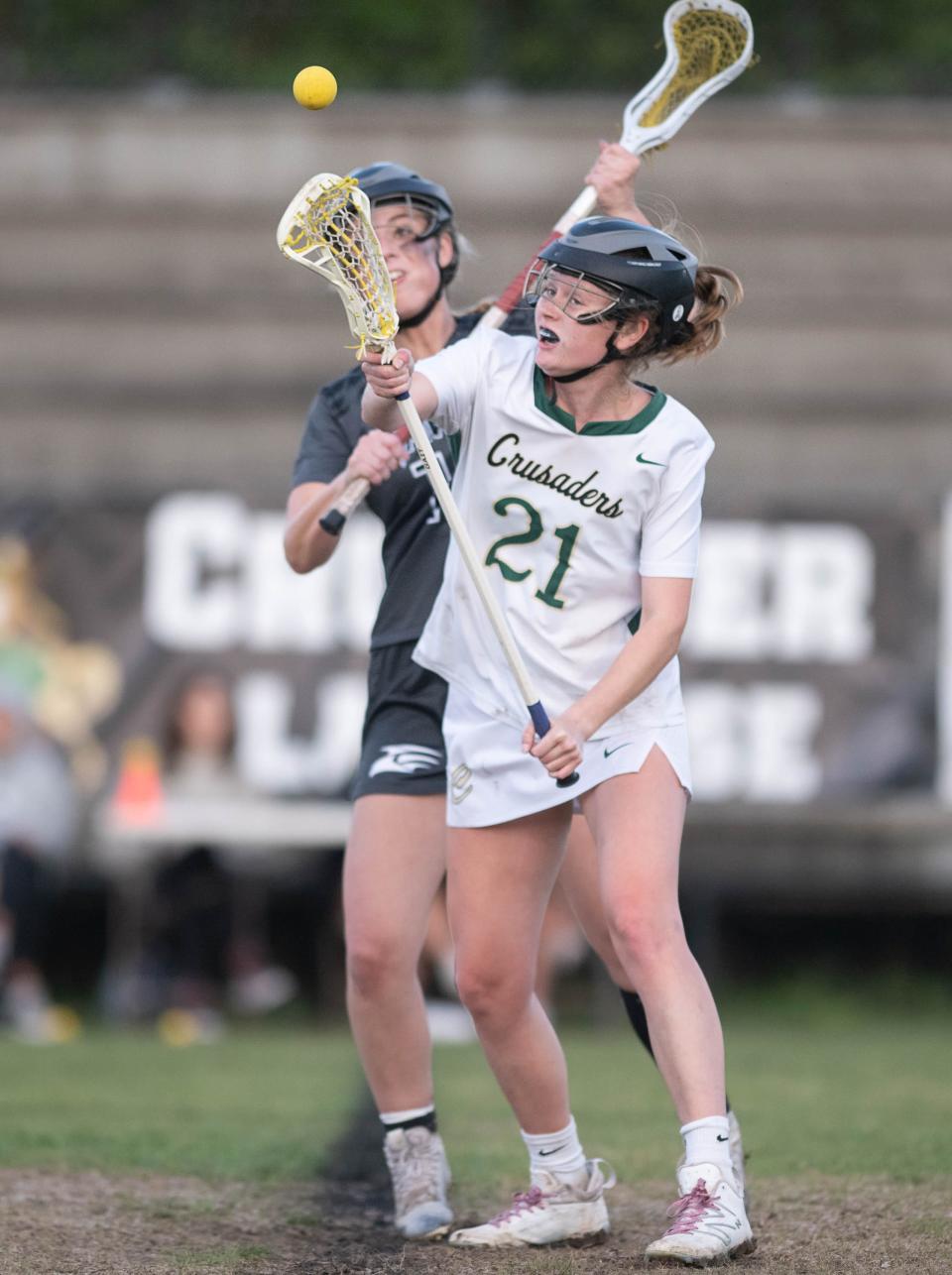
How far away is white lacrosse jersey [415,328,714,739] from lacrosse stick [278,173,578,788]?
0.31 feet

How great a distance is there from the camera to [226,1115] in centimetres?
627

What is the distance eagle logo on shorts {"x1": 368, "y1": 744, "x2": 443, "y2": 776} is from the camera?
4.32 m

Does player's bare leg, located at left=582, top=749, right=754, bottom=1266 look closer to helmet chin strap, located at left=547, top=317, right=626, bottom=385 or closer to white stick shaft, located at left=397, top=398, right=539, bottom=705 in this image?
white stick shaft, located at left=397, top=398, right=539, bottom=705

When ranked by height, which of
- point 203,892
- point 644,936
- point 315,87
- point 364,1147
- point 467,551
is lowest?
point 364,1147

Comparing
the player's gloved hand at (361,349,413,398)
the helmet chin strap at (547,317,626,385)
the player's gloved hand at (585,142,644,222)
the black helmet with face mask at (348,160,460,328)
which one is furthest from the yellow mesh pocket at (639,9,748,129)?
the player's gloved hand at (361,349,413,398)

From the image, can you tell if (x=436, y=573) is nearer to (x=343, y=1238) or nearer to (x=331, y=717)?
(x=343, y=1238)

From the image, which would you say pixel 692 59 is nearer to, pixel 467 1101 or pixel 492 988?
pixel 492 988

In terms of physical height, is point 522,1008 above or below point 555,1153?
above

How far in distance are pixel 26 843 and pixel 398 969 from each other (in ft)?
18.7

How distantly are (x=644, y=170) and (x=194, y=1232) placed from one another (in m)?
7.34

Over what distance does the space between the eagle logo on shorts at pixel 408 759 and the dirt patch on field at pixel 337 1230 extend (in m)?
0.99

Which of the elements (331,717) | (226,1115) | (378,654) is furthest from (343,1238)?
(331,717)

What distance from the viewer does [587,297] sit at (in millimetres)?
3830

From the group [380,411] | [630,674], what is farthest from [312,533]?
[630,674]
